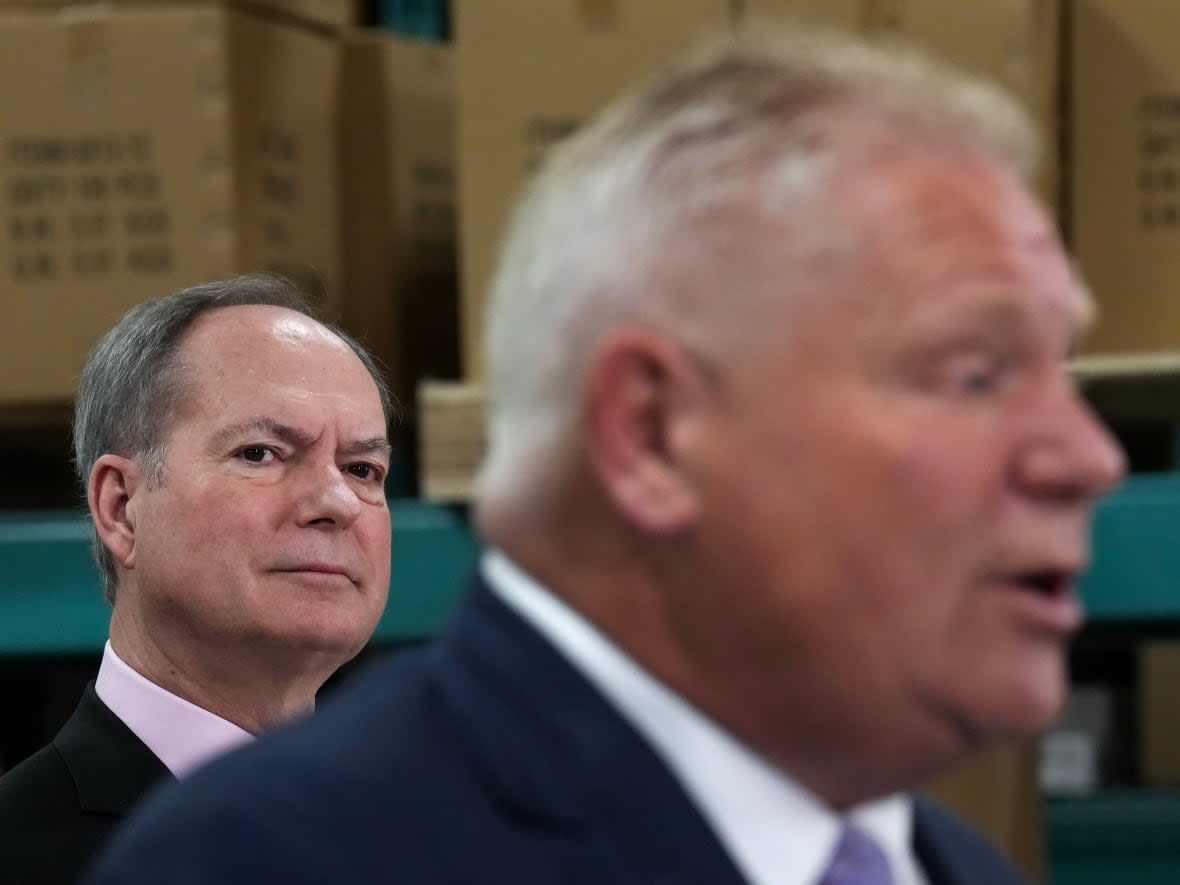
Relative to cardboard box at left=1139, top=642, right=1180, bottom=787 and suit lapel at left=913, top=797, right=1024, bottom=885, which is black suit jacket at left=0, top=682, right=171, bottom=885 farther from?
cardboard box at left=1139, top=642, right=1180, bottom=787

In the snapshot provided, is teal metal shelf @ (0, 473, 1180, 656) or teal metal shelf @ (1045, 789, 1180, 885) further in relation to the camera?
teal metal shelf @ (1045, 789, 1180, 885)

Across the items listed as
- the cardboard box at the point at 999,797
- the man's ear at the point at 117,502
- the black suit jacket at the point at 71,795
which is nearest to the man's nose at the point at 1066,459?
the black suit jacket at the point at 71,795

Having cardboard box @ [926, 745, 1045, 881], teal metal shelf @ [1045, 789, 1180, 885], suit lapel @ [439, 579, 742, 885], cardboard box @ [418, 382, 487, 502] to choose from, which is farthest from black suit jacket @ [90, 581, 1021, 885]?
teal metal shelf @ [1045, 789, 1180, 885]

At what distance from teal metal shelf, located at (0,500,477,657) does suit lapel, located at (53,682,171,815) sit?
840mm

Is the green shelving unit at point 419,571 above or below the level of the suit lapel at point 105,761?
below

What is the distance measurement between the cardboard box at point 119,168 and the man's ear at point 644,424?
4.53 feet

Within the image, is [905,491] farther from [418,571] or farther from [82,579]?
[82,579]

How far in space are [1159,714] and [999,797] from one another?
0.96 meters

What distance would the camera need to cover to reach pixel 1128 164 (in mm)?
2090

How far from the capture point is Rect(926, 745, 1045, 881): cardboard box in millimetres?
2283

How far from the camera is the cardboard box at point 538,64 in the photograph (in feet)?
6.64

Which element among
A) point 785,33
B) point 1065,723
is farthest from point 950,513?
point 1065,723

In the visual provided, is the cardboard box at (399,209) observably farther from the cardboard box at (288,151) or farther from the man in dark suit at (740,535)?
the man in dark suit at (740,535)

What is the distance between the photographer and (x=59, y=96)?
2115 millimetres
